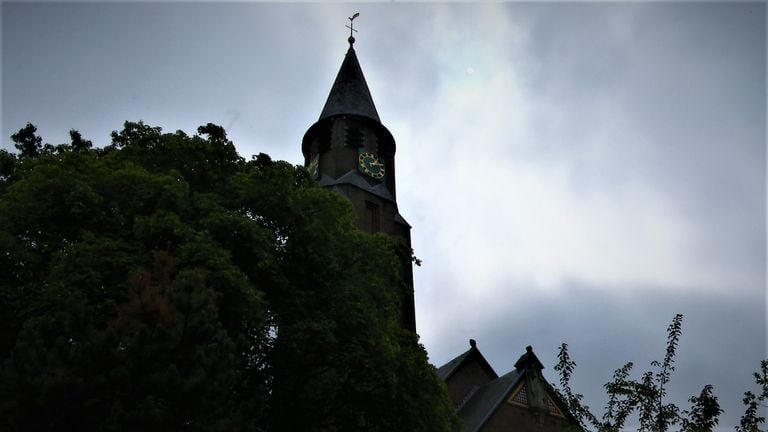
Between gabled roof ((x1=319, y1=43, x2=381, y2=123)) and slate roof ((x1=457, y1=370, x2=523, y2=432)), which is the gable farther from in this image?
gabled roof ((x1=319, y1=43, x2=381, y2=123))

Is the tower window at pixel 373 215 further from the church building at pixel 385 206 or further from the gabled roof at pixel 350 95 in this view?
the gabled roof at pixel 350 95

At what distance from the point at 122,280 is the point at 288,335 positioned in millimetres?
4106

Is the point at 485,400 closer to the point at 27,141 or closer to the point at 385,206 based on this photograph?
the point at 385,206

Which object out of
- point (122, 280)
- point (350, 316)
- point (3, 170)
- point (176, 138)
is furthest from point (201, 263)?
point (3, 170)

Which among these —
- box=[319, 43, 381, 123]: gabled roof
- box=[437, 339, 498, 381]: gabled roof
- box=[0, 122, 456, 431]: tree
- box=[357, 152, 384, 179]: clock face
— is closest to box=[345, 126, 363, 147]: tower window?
box=[357, 152, 384, 179]: clock face

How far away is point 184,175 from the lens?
20312 mm

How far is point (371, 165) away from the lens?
4250 centimetres

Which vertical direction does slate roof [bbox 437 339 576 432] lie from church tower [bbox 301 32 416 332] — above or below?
below

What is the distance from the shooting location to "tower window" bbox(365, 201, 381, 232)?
40.0 metres

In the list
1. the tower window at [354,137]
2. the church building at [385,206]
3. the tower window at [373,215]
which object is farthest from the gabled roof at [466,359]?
the tower window at [354,137]

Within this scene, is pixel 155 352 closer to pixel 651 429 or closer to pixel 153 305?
pixel 153 305

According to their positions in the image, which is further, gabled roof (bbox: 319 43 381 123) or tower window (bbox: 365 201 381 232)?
gabled roof (bbox: 319 43 381 123)

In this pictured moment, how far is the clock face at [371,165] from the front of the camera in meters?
42.0

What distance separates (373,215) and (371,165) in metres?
3.63
